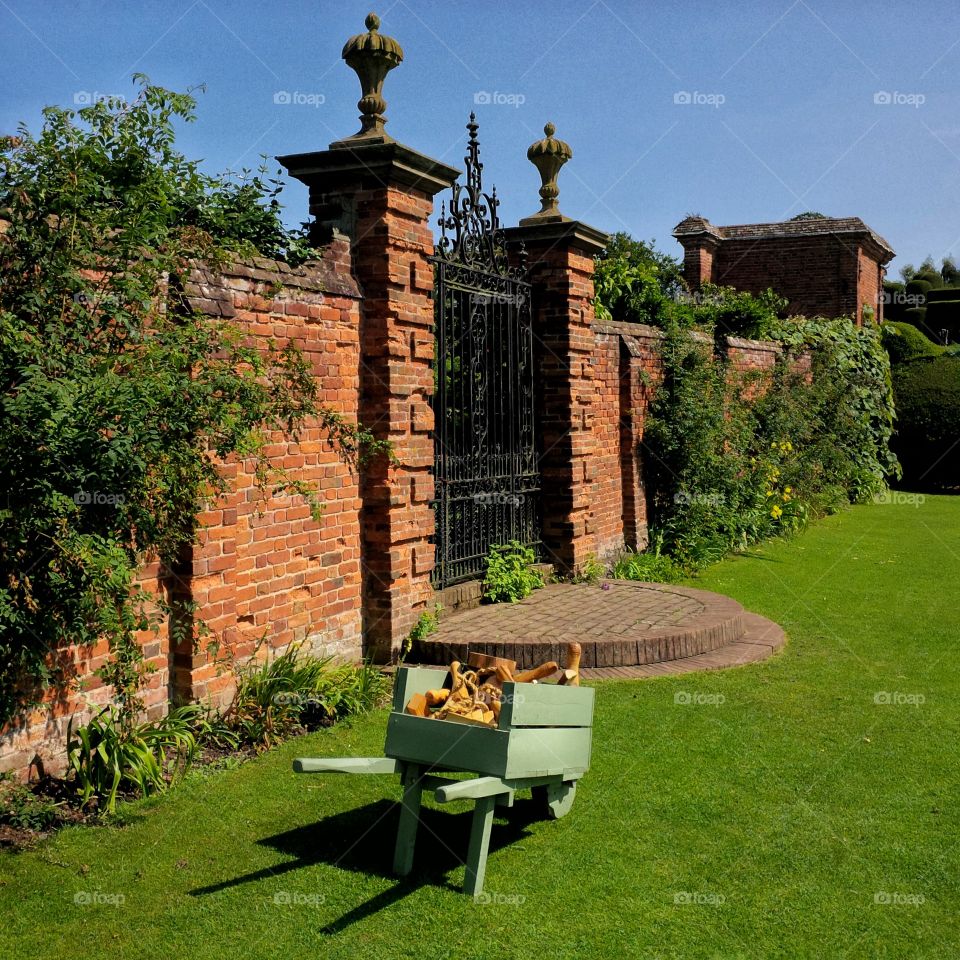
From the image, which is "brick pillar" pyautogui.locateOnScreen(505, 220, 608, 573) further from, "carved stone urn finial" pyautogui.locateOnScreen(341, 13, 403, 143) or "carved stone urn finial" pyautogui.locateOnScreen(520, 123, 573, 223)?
"carved stone urn finial" pyautogui.locateOnScreen(341, 13, 403, 143)

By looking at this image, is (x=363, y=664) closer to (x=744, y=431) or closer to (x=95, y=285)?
(x=95, y=285)

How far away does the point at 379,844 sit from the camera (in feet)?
14.5

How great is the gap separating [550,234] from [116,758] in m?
6.74

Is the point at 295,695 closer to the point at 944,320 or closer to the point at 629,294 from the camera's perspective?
the point at 629,294

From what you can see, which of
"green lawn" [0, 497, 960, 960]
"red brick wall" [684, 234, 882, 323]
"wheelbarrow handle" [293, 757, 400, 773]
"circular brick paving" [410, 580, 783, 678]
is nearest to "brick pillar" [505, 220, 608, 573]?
"circular brick paving" [410, 580, 783, 678]

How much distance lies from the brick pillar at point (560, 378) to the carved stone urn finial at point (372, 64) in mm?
2909

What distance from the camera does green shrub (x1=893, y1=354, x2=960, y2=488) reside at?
2195 centimetres

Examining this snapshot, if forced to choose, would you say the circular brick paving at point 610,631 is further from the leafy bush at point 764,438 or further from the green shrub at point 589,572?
the leafy bush at point 764,438

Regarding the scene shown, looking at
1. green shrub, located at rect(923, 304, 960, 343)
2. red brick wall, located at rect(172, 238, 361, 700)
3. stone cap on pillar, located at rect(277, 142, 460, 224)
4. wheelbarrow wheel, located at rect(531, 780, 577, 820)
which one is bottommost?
wheelbarrow wheel, located at rect(531, 780, 577, 820)

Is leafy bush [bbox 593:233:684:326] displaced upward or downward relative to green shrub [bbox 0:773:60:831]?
upward

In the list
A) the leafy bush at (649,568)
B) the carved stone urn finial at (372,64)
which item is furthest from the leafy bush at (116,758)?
the leafy bush at (649,568)

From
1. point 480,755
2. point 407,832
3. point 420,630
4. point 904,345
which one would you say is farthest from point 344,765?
point 904,345

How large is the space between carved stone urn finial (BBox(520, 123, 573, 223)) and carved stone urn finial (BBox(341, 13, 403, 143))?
9.69 feet

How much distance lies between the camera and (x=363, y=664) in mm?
7043
